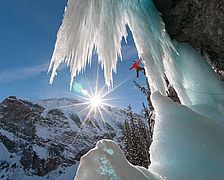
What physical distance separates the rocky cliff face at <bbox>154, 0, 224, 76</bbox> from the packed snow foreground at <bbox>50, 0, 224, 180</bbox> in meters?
0.14

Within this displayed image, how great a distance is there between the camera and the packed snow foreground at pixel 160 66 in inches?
107

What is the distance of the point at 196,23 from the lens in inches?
167

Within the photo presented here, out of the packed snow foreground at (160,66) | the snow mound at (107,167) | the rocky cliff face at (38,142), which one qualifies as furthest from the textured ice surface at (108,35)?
the rocky cliff face at (38,142)

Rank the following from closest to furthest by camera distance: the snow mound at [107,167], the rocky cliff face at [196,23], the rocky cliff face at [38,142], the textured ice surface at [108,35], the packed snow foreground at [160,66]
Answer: the snow mound at [107,167]
the packed snow foreground at [160,66]
the textured ice surface at [108,35]
the rocky cliff face at [196,23]
the rocky cliff face at [38,142]

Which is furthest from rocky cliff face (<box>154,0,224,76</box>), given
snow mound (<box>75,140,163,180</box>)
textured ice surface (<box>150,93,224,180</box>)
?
snow mound (<box>75,140,163,180</box>)

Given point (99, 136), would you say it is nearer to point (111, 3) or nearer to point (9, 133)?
point (9, 133)

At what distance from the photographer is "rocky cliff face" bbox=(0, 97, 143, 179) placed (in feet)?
447

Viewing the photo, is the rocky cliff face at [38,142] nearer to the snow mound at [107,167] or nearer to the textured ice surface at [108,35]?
the textured ice surface at [108,35]

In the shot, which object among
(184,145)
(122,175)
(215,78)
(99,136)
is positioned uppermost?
(99,136)

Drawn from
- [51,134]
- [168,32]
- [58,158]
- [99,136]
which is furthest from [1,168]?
[168,32]

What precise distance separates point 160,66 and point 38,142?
15723 cm

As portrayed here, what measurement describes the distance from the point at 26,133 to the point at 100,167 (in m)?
171

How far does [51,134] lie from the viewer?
17412cm

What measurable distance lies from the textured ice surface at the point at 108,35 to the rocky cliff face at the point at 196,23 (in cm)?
37
